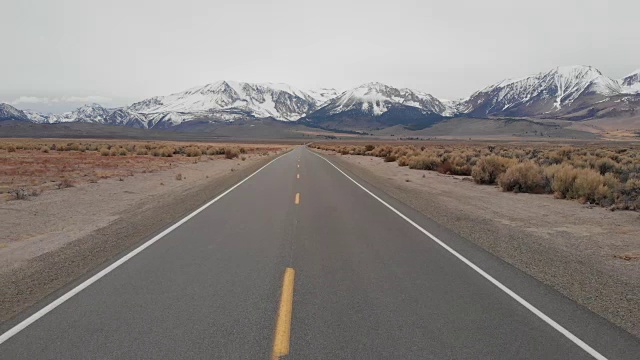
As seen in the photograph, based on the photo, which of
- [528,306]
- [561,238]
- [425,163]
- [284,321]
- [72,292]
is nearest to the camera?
[284,321]

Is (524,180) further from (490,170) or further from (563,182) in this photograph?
(490,170)

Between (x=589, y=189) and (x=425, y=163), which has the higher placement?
(x=589, y=189)

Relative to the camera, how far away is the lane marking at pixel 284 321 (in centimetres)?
455

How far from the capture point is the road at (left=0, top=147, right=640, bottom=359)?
15.3 feet

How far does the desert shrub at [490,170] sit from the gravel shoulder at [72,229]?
12.9m

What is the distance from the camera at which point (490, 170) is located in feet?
78.4

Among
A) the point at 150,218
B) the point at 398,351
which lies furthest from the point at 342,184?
the point at 398,351

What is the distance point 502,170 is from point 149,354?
2261 centimetres

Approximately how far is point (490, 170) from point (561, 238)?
13778 mm

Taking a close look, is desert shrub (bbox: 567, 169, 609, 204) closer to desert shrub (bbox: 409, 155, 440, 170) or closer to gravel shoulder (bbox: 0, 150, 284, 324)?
gravel shoulder (bbox: 0, 150, 284, 324)

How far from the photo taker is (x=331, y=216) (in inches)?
504

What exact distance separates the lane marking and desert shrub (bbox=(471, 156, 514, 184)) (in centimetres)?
1902

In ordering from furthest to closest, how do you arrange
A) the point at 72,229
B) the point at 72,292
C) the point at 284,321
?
the point at 72,229 < the point at 72,292 < the point at 284,321

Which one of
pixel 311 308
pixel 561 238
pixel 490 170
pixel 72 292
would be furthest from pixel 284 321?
pixel 490 170
